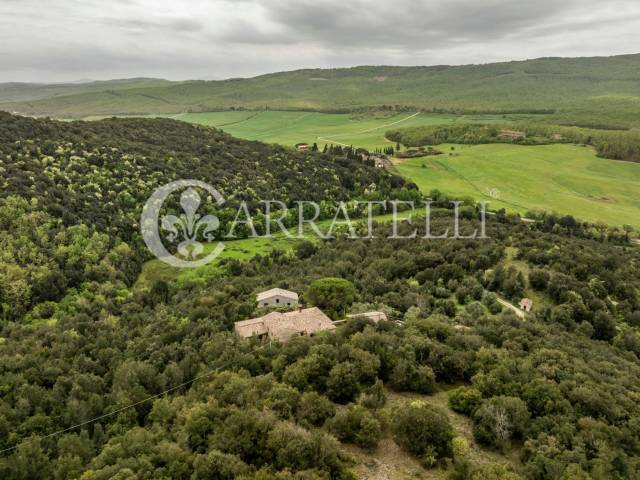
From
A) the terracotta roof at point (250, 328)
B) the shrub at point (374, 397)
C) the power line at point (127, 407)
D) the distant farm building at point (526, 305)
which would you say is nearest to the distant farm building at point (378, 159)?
the distant farm building at point (526, 305)

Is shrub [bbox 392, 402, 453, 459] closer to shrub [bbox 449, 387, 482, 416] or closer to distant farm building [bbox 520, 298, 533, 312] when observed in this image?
shrub [bbox 449, 387, 482, 416]

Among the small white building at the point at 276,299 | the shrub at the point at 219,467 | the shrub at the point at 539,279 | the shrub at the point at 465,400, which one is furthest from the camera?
the shrub at the point at 539,279

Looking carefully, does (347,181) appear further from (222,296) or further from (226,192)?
(222,296)

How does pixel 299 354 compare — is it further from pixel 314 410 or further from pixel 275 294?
pixel 275 294

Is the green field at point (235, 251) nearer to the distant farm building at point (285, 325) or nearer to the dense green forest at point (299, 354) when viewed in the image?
the dense green forest at point (299, 354)

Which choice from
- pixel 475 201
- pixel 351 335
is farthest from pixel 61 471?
pixel 475 201

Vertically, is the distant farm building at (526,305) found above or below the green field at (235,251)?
above

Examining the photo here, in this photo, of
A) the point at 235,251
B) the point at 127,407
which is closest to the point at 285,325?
the point at 127,407
